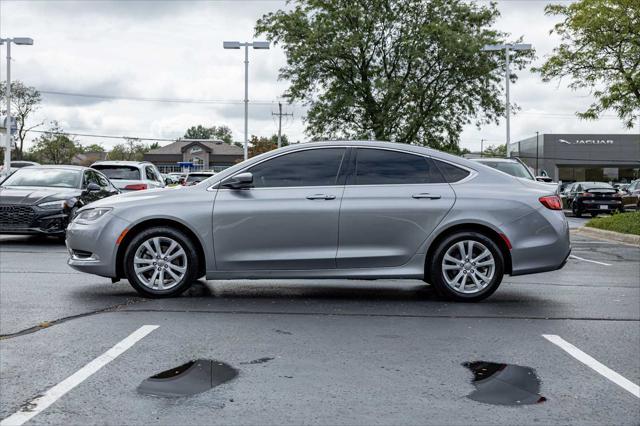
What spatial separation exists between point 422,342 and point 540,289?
11.7 feet

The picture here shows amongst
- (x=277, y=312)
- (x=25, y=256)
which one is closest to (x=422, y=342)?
(x=277, y=312)

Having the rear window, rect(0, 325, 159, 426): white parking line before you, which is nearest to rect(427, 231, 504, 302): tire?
rect(0, 325, 159, 426): white parking line

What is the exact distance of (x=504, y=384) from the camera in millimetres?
4680

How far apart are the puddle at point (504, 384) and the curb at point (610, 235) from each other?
1268cm

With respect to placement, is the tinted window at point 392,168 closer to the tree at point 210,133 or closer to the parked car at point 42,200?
the parked car at point 42,200

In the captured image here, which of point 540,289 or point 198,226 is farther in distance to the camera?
point 540,289

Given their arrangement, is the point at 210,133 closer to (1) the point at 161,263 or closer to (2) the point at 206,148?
(2) the point at 206,148

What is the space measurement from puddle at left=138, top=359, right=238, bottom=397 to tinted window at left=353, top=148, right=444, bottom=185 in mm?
3225

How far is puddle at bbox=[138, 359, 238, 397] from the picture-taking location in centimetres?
445

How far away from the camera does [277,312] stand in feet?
22.9

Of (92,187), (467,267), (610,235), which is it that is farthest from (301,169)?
(610,235)

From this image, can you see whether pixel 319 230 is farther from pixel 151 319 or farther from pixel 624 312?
pixel 624 312

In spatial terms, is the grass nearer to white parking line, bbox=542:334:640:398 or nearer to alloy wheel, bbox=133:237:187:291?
white parking line, bbox=542:334:640:398

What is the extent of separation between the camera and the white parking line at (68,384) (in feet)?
13.1
